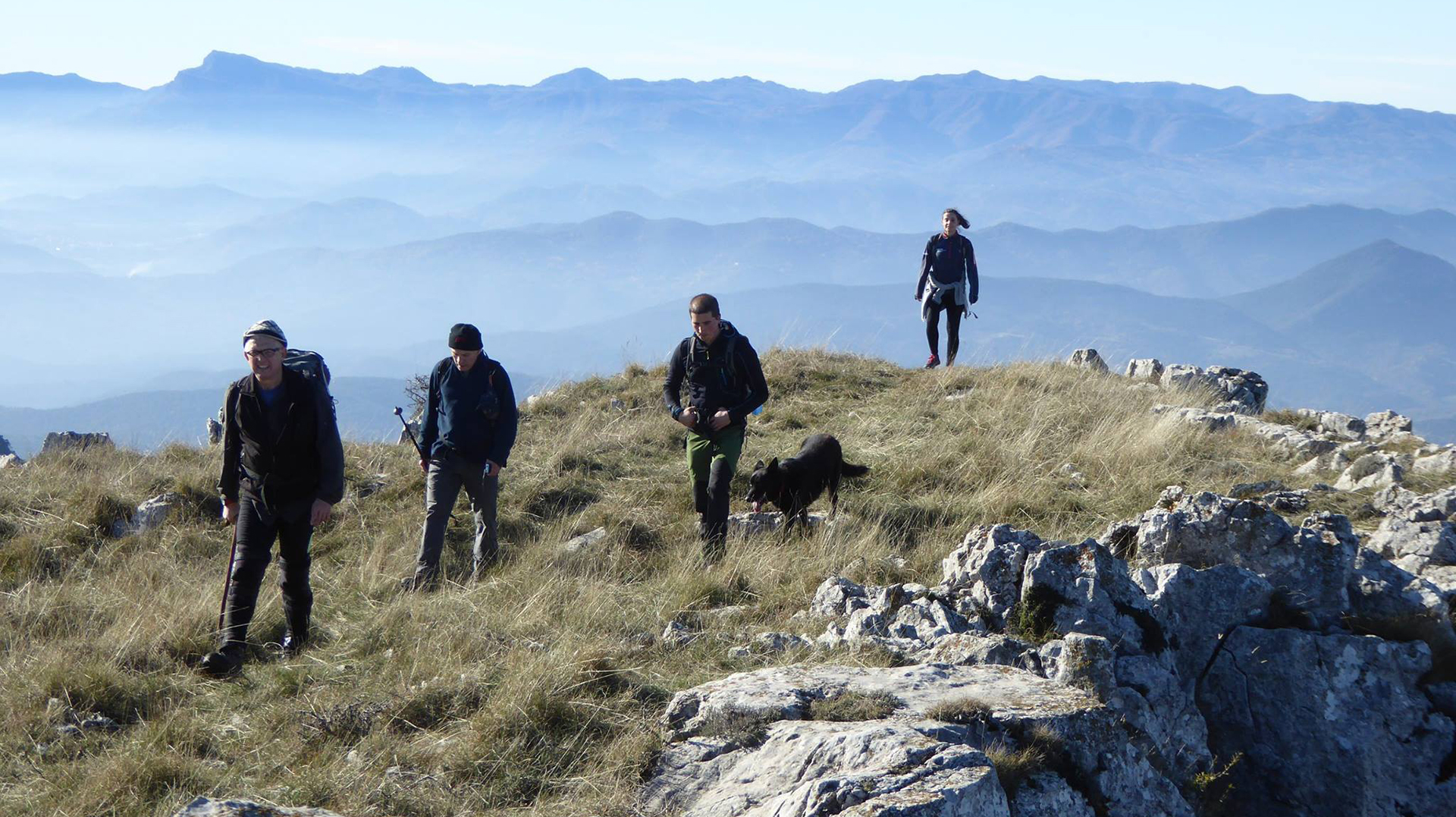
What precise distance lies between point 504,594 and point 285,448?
1.77 meters

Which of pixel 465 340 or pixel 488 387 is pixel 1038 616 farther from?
pixel 465 340

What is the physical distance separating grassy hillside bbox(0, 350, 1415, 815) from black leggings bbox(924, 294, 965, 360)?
88 cm

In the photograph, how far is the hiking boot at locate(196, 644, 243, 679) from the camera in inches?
211

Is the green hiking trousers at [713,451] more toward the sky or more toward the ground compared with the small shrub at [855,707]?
more toward the sky

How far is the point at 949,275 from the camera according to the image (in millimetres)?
12852

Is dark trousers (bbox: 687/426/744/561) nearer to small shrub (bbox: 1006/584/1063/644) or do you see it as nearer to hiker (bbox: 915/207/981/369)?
small shrub (bbox: 1006/584/1063/644)

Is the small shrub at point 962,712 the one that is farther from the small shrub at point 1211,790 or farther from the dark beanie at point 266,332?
the dark beanie at point 266,332

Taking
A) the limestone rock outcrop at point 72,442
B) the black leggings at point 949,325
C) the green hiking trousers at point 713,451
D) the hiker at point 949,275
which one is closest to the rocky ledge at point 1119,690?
the green hiking trousers at point 713,451

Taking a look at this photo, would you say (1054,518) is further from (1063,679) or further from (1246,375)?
(1246,375)

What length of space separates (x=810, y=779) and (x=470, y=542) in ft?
18.5

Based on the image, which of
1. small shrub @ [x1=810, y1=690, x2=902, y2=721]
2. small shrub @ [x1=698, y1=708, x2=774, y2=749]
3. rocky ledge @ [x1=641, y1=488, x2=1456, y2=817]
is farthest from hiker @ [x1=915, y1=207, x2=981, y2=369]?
small shrub @ [x1=698, y1=708, x2=774, y2=749]

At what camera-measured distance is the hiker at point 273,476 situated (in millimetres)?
5562

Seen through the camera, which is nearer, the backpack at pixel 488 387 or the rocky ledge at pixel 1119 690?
the rocky ledge at pixel 1119 690

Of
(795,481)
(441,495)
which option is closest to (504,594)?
(441,495)
